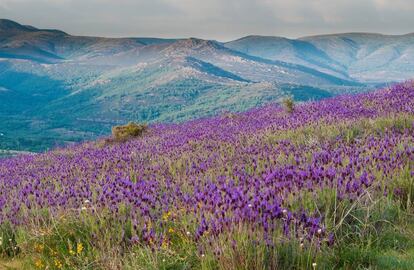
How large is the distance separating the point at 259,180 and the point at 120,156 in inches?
189

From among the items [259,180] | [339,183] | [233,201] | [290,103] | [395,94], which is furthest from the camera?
[290,103]

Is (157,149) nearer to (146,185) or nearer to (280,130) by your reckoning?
(280,130)

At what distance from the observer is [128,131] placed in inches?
632

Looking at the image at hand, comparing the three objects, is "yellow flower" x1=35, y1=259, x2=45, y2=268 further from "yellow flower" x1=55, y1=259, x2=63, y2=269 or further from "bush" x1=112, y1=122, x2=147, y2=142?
"bush" x1=112, y1=122, x2=147, y2=142

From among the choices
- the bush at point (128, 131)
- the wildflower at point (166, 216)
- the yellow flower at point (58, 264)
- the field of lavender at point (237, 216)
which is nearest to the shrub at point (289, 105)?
the bush at point (128, 131)

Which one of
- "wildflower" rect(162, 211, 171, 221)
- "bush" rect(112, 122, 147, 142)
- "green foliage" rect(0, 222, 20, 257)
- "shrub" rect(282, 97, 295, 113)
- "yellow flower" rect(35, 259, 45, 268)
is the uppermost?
"shrub" rect(282, 97, 295, 113)

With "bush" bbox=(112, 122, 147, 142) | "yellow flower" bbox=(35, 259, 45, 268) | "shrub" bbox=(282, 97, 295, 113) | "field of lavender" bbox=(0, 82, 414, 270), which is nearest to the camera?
"field of lavender" bbox=(0, 82, 414, 270)

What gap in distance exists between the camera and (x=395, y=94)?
39.2 ft

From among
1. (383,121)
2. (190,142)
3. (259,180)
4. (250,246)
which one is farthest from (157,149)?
(250,246)

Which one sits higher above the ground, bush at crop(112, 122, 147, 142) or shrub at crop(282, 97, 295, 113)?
shrub at crop(282, 97, 295, 113)

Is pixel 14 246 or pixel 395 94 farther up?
pixel 395 94

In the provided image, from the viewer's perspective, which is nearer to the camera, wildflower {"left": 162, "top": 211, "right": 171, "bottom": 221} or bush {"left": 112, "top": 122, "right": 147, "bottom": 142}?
wildflower {"left": 162, "top": 211, "right": 171, "bottom": 221}

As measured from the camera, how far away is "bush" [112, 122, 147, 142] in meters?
15.8

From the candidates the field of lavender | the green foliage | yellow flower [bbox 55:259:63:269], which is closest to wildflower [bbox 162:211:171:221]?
the field of lavender
